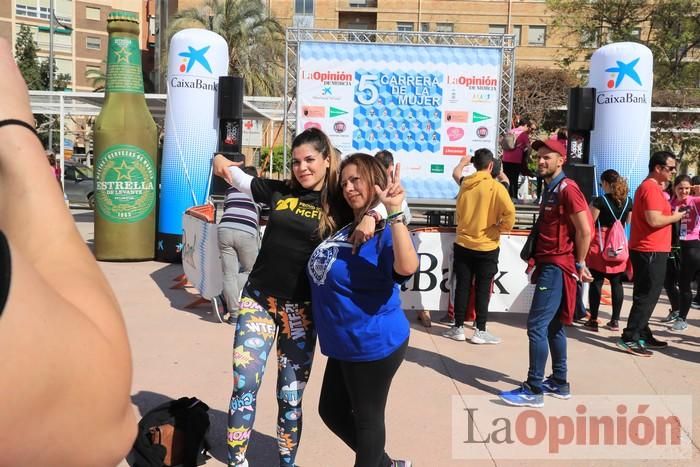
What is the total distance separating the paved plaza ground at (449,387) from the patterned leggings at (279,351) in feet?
2.20

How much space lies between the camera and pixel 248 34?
3506 cm

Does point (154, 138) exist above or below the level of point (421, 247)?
above

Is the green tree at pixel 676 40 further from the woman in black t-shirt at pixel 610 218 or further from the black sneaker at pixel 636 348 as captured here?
the black sneaker at pixel 636 348

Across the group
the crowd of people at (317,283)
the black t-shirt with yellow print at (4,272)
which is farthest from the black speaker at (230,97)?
the black t-shirt with yellow print at (4,272)

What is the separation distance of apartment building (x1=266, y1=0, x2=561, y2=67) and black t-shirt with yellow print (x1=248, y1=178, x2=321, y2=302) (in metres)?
43.5

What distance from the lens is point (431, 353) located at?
6.14 metres

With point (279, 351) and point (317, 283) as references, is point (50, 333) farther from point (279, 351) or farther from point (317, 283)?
point (279, 351)

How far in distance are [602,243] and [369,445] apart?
4.80m

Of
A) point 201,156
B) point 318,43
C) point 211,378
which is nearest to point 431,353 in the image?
point 211,378

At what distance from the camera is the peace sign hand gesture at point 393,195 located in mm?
2867

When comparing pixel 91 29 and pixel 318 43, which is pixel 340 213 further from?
pixel 91 29

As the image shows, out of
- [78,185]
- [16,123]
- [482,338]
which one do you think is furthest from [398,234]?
[78,185]

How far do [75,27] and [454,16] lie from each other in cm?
3900

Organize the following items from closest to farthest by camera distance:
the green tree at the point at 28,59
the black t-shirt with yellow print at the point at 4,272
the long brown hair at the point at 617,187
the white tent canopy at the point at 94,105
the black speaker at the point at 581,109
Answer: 1. the black t-shirt with yellow print at the point at 4,272
2. the long brown hair at the point at 617,187
3. the black speaker at the point at 581,109
4. the white tent canopy at the point at 94,105
5. the green tree at the point at 28,59
